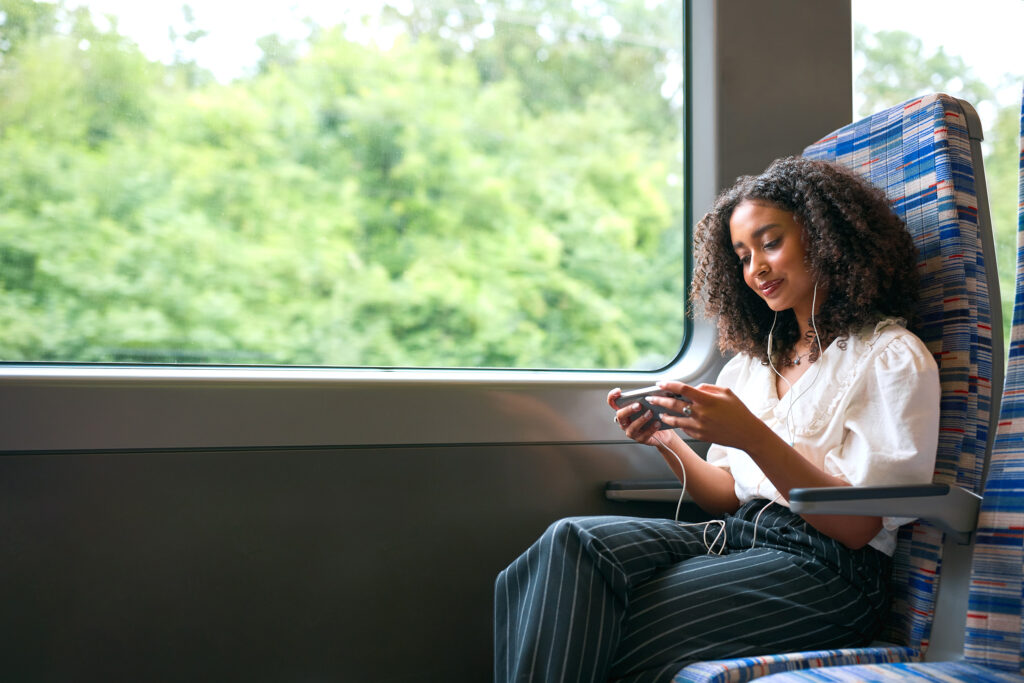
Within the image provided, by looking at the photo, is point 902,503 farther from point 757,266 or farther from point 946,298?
point 757,266

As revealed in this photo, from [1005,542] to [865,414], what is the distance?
0.27 meters

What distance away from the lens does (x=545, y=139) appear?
79.2 inches

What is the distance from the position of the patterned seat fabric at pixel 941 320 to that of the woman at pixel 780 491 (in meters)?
0.04

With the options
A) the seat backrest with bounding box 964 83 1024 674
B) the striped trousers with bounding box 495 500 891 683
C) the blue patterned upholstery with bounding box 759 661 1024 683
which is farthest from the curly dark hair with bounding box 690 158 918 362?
the blue patterned upholstery with bounding box 759 661 1024 683

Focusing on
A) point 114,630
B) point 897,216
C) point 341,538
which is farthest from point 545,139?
point 114,630

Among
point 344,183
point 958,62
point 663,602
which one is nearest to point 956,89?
point 958,62

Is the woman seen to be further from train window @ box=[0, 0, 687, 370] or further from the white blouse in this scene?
train window @ box=[0, 0, 687, 370]

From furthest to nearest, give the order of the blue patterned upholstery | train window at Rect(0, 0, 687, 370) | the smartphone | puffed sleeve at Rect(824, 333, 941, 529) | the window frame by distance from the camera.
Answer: train window at Rect(0, 0, 687, 370)
the window frame
the smartphone
puffed sleeve at Rect(824, 333, 941, 529)
the blue patterned upholstery

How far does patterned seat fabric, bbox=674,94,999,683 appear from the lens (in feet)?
3.90

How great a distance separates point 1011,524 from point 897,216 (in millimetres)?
558

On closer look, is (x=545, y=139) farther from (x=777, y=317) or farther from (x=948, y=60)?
(x=948, y=60)

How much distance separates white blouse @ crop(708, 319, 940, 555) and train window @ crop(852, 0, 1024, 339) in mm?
1141

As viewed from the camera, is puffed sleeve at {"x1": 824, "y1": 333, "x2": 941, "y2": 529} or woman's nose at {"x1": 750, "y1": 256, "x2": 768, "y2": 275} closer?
puffed sleeve at {"x1": 824, "y1": 333, "x2": 941, "y2": 529}

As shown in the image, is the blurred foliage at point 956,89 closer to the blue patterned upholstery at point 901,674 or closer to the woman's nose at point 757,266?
the woman's nose at point 757,266
